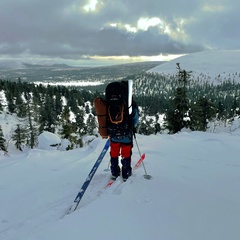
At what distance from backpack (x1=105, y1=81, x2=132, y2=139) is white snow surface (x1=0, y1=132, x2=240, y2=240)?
1.22 metres

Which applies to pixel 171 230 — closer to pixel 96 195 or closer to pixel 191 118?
pixel 96 195

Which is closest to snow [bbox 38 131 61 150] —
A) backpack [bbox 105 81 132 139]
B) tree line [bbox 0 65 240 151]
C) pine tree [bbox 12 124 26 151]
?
tree line [bbox 0 65 240 151]

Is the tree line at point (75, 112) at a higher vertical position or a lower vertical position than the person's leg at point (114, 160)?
lower

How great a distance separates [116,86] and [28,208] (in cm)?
344

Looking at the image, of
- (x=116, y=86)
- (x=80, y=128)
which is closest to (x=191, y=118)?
(x=116, y=86)

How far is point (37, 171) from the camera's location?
7.94 m

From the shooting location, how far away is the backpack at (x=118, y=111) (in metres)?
6.10

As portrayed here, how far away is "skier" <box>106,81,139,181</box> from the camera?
20.1 ft

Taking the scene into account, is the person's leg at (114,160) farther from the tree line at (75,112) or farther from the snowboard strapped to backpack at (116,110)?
the tree line at (75,112)

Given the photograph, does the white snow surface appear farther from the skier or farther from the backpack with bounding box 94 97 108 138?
the backpack with bounding box 94 97 108 138

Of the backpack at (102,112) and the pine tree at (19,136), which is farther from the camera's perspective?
the pine tree at (19,136)

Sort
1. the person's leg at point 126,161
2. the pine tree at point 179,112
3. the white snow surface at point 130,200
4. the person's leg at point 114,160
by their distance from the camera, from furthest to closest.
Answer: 1. the pine tree at point 179,112
2. the person's leg at point 114,160
3. the person's leg at point 126,161
4. the white snow surface at point 130,200

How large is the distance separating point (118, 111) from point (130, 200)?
221 centimetres

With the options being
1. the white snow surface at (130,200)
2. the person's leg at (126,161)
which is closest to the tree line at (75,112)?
the white snow surface at (130,200)
